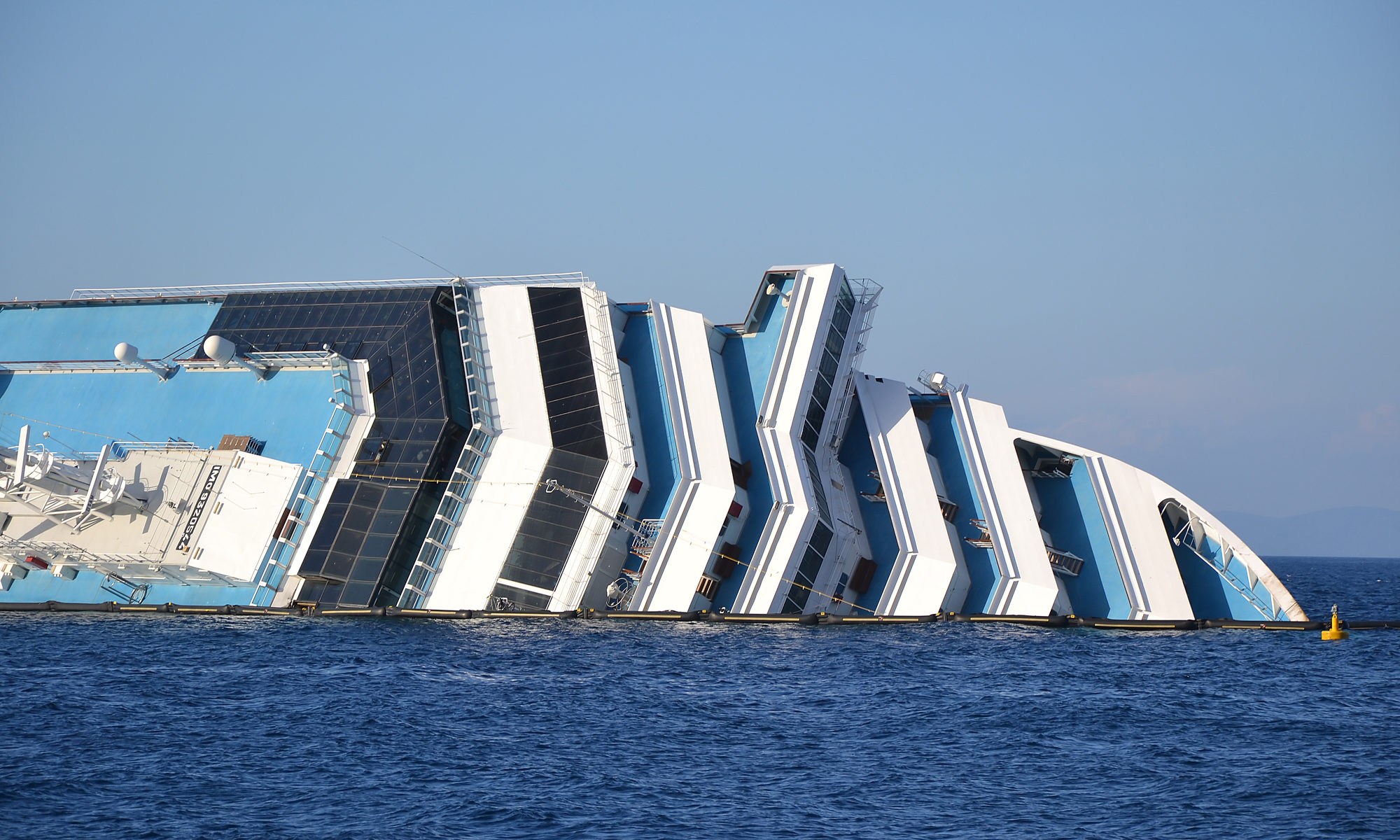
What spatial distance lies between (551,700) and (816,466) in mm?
20692

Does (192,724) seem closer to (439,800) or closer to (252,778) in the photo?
(252,778)

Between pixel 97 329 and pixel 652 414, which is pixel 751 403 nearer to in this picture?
pixel 652 414

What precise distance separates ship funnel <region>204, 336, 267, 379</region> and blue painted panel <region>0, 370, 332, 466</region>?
1.31 feet

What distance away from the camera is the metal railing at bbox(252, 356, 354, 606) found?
5028 cm

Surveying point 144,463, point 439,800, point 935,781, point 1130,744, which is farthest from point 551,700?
point 144,463

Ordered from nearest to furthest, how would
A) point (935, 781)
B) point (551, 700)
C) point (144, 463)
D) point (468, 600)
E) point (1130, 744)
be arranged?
point (935, 781), point (1130, 744), point (551, 700), point (468, 600), point (144, 463)

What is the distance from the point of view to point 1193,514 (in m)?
53.7

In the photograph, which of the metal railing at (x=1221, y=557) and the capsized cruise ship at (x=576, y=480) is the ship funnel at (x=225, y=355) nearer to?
the capsized cruise ship at (x=576, y=480)

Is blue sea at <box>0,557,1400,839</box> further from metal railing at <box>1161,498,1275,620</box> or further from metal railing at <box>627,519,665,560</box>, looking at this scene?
metal railing at <box>1161,498,1275,620</box>

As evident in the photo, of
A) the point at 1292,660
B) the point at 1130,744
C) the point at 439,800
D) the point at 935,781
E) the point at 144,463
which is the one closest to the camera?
the point at 439,800

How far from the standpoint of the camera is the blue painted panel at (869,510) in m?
54.4

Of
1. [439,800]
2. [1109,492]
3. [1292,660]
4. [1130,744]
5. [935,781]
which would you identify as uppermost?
[1109,492]

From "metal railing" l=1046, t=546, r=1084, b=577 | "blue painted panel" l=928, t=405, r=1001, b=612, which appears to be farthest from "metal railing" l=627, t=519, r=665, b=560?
"metal railing" l=1046, t=546, r=1084, b=577

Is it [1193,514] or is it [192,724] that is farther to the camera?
[1193,514]
